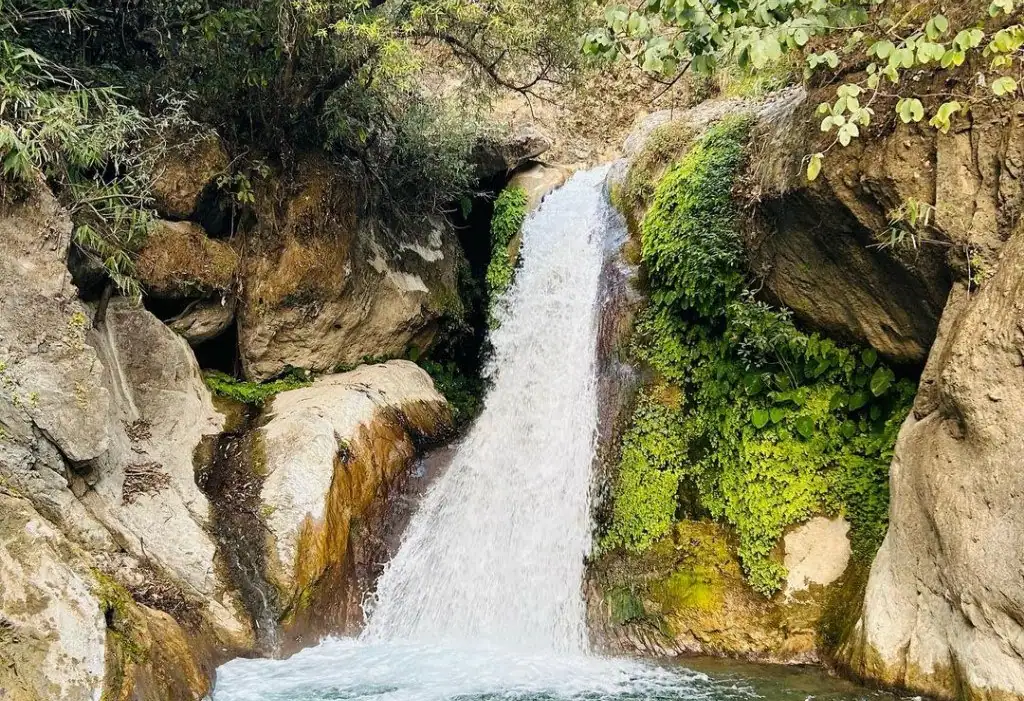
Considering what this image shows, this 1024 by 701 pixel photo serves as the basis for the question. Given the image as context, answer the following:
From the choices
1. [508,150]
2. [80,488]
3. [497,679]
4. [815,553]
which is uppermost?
[508,150]

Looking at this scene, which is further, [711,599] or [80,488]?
[711,599]

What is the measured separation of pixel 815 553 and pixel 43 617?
7146 mm

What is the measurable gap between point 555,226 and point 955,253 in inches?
311

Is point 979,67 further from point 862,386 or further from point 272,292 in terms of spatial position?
point 272,292

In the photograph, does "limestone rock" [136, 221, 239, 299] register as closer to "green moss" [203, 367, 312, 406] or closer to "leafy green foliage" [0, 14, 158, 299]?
"leafy green foliage" [0, 14, 158, 299]

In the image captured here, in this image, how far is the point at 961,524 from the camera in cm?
588

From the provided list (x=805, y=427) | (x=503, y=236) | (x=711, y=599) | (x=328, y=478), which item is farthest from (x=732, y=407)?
(x=503, y=236)

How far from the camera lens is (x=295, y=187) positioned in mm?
11148

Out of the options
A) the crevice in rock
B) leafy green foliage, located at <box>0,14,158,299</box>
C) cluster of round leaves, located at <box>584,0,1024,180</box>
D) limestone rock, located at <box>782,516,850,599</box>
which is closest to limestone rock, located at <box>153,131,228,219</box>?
leafy green foliage, located at <box>0,14,158,299</box>

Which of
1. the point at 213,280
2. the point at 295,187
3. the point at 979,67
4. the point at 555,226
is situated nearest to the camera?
the point at 979,67

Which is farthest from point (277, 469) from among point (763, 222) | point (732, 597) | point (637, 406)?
point (763, 222)

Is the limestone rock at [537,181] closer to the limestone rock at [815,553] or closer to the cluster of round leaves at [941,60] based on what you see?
the limestone rock at [815,553]

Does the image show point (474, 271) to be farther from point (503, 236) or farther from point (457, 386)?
point (457, 386)

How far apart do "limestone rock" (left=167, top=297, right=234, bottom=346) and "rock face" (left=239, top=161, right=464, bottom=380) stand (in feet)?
0.81
